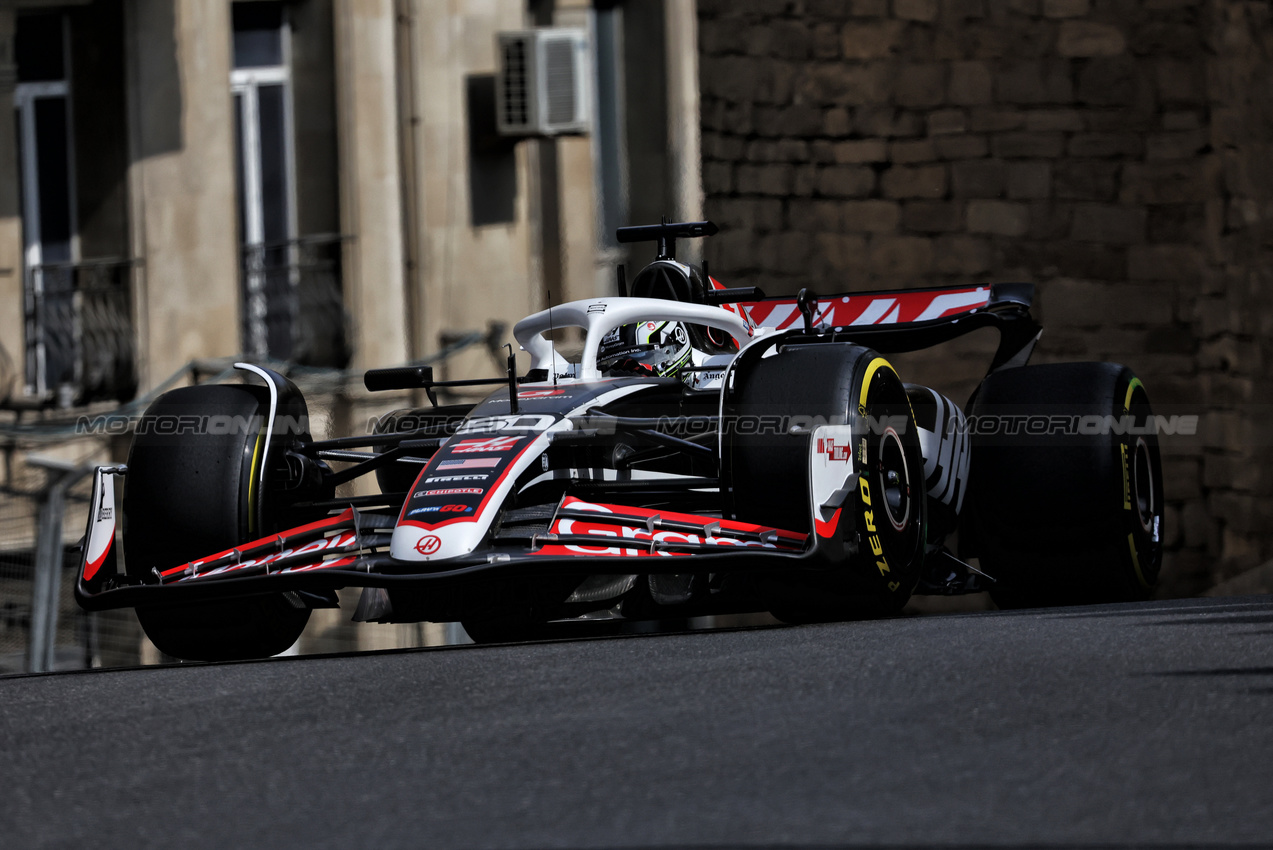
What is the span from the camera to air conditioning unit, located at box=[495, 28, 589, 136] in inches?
508

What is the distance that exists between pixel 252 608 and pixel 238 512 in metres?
0.32

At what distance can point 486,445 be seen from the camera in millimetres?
5203

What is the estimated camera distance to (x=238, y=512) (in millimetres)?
5469

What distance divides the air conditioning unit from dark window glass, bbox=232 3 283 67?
5.11 feet

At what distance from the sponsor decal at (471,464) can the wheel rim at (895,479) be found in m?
1.16

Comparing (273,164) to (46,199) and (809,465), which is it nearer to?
(46,199)

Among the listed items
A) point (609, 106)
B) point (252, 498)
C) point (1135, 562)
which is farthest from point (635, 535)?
point (609, 106)

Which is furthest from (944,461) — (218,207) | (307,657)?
(218,207)

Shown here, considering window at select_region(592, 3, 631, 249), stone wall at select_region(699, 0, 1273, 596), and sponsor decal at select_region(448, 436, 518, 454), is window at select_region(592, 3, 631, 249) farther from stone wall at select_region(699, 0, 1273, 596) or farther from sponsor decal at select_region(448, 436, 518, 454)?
sponsor decal at select_region(448, 436, 518, 454)

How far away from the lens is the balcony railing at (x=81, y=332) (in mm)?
11906

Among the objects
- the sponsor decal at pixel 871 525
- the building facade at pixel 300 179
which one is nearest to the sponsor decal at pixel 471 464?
the sponsor decal at pixel 871 525

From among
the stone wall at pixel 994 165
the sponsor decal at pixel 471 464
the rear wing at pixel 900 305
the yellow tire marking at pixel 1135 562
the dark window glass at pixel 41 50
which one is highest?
the dark window glass at pixel 41 50

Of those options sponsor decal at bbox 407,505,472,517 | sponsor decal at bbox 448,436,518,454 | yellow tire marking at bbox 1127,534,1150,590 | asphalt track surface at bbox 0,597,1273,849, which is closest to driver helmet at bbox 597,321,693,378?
sponsor decal at bbox 448,436,518,454

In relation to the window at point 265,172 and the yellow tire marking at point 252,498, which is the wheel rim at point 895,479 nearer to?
the yellow tire marking at point 252,498
